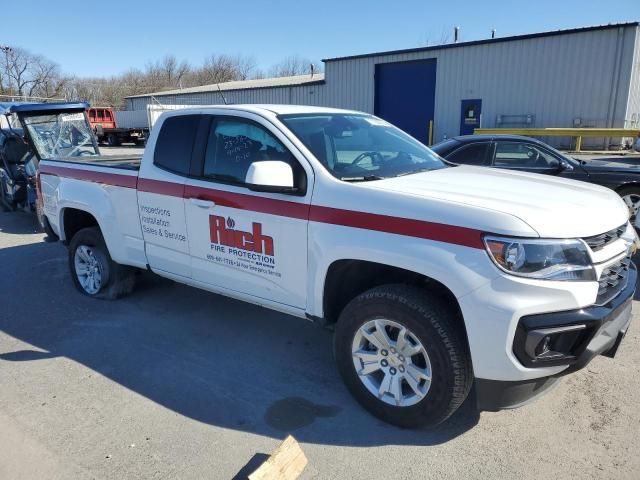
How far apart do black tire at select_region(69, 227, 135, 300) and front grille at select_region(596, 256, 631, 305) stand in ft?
14.3

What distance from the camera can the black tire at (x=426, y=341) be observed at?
2777 mm

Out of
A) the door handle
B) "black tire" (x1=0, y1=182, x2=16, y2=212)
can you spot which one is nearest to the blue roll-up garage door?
"black tire" (x1=0, y1=182, x2=16, y2=212)

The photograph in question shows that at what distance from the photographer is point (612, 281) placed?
285cm

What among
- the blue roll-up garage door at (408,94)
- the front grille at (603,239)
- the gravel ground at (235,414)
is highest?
the blue roll-up garage door at (408,94)

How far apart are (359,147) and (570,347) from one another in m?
2.04

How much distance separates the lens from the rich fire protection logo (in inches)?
139

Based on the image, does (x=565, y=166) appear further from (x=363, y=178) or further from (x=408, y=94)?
(x=408, y=94)

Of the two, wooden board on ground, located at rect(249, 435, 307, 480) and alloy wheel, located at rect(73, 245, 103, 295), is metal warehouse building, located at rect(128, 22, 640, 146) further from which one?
wooden board on ground, located at rect(249, 435, 307, 480)

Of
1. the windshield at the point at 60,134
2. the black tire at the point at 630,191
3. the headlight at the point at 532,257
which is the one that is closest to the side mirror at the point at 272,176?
the headlight at the point at 532,257

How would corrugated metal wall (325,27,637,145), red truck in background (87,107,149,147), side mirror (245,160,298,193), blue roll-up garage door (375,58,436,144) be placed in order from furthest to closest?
1. red truck in background (87,107,149,147)
2. blue roll-up garage door (375,58,436,144)
3. corrugated metal wall (325,27,637,145)
4. side mirror (245,160,298,193)

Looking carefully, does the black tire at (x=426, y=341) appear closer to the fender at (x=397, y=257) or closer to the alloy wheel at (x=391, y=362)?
the alloy wheel at (x=391, y=362)

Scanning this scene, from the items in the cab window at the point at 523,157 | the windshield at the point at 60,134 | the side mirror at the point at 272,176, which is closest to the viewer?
the side mirror at the point at 272,176

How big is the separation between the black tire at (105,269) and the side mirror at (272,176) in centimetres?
259

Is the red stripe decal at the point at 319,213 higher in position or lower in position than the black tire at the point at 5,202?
higher
